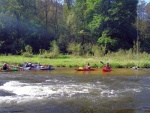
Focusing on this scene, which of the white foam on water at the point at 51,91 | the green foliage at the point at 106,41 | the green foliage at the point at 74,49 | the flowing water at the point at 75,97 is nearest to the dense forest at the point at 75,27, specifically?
the green foliage at the point at 106,41

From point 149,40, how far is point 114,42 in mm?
13287

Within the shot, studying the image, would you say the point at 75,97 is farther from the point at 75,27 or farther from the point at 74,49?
the point at 75,27

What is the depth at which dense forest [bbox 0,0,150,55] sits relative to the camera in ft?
184

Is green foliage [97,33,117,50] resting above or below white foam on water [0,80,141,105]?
above

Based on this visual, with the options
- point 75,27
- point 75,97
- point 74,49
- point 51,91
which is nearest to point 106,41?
point 74,49

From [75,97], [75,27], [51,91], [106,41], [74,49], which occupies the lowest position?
[75,97]

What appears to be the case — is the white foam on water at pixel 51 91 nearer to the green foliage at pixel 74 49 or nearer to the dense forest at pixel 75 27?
the green foliage at pixel 74 49

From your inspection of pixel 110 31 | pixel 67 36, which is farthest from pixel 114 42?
pixel 67 36

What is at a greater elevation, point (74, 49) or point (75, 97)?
point (74, 49)

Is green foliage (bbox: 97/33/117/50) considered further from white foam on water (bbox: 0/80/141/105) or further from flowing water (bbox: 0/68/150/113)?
white foam on water (bbox: 0/80/141/105)

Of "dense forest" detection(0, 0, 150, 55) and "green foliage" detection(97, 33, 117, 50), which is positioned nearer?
"green foliage" detection(97, 33, 117, 50)

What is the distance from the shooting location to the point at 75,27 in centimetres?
5991

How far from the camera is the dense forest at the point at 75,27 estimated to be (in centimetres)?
5603

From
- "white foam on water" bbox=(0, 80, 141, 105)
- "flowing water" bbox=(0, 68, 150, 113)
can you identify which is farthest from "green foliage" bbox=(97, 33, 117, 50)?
"white foam on water" bbox=(0, 80, 141, 105)
